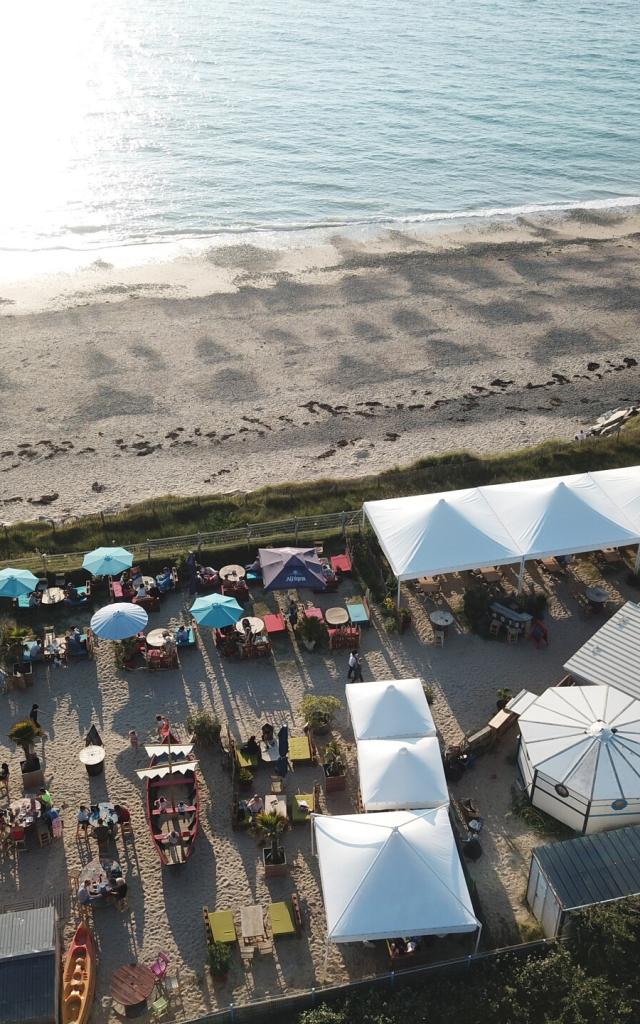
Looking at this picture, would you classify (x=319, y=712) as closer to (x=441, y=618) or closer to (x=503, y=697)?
(x=503, y=697)

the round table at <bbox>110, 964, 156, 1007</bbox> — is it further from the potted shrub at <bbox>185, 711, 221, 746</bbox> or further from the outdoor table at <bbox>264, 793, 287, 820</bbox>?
the potted shrub at <bbox>185, 711, 221, 746</bbox>

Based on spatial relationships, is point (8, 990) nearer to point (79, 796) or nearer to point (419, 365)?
point (79, 796)

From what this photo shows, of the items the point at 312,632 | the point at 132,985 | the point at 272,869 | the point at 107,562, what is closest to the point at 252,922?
the point at 272,869

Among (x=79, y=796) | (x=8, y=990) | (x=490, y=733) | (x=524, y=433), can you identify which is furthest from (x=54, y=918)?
(x=524, y=433)

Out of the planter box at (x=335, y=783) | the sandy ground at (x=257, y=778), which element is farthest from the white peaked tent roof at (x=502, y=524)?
the planter box at (x=335, y=783)

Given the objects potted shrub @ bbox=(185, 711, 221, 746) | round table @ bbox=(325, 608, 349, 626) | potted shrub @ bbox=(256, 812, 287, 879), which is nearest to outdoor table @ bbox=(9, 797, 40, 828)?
potted shrub @ bbox=(185, 711, 221, 746)

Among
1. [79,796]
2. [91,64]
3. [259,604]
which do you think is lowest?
[79,796]
